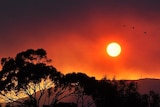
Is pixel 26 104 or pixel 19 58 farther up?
pixel 19 58

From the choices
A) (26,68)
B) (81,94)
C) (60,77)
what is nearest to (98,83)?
(81,94)

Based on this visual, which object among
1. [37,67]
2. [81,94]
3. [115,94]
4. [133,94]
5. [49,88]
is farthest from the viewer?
[133,94]

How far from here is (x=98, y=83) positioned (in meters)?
105

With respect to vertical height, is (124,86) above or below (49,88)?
above

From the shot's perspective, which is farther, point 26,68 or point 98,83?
point 98,83

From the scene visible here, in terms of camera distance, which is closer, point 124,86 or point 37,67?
point 37,67

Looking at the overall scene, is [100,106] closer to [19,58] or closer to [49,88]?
[49,88]

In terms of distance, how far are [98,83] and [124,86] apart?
1064 inches

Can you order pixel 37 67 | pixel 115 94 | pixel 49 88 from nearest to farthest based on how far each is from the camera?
1. pixel 37 67
2. pixel 49 88
3. pixel 115 94

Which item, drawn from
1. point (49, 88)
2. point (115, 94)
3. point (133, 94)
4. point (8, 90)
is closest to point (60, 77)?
point (49, 88)

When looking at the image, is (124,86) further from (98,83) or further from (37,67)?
(37,67)

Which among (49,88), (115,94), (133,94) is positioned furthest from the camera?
(133,94)

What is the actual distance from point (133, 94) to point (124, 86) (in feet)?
10.7

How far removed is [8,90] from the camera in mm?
94250
